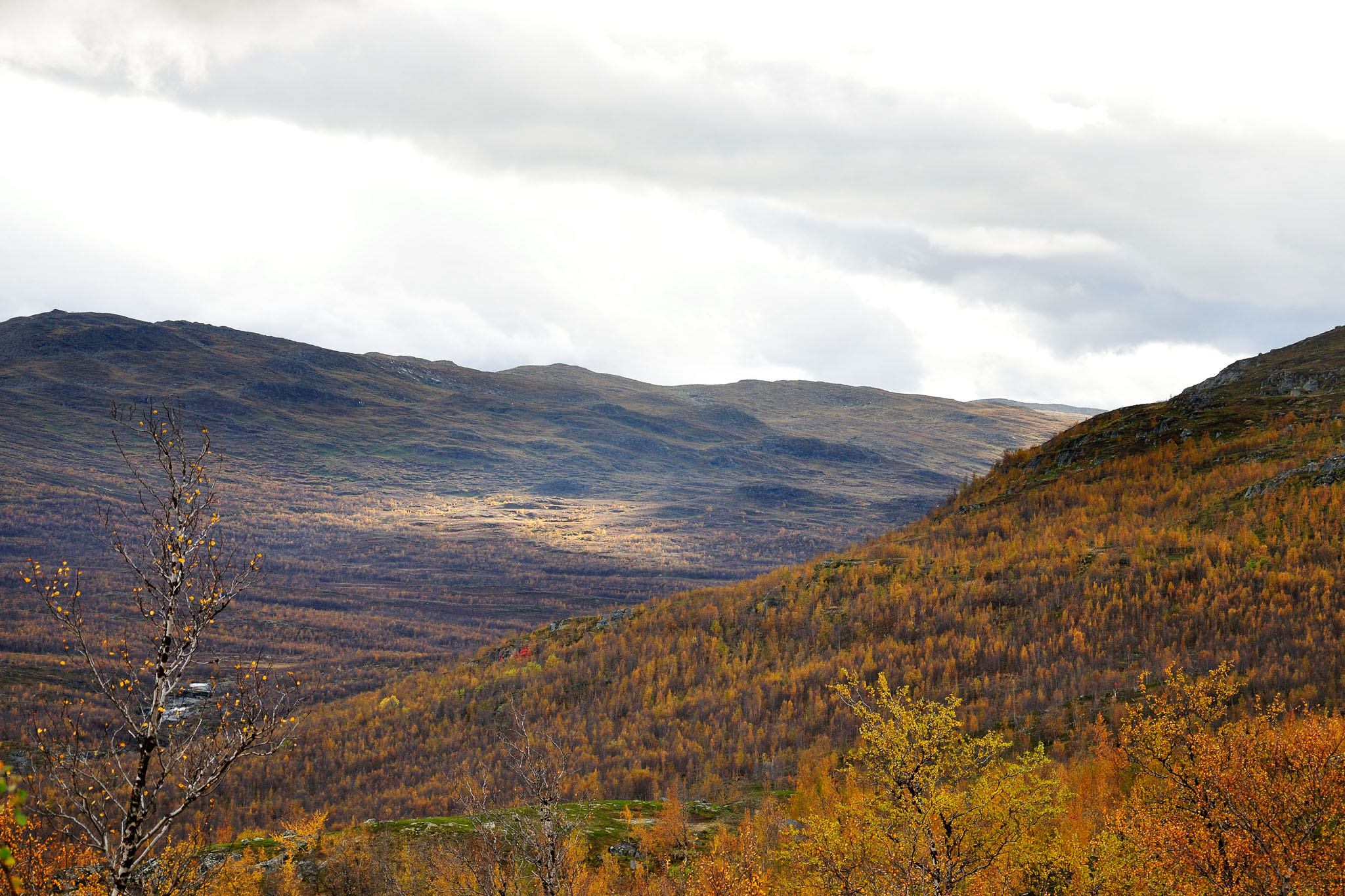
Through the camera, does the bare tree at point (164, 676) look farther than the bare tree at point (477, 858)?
No

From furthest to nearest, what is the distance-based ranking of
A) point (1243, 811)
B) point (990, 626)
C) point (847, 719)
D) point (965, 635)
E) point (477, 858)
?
point (990, 626) < point (965, 635) < point (847, 719) < point (477, 858) < point (1243, 811)

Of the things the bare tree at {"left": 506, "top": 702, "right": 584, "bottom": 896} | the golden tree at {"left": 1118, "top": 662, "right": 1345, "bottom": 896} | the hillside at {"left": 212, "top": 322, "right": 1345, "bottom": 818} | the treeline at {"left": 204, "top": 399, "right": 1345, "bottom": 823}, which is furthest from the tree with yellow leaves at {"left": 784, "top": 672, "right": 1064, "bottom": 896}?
the hillside at {"left": 212, "top": 322, "right": 1345, "bottom": 818}

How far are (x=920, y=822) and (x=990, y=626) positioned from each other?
65.0 feet

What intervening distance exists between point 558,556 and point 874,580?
341ft

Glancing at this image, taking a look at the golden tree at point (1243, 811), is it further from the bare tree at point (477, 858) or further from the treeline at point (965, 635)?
the bare tree at point (477, 858)

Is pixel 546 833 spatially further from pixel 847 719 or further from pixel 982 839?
pixel 847 719

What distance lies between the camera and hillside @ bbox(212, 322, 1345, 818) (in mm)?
23031

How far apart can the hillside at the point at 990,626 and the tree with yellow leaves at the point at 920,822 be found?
9.52 m

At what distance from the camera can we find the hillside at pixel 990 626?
23031 millimetres

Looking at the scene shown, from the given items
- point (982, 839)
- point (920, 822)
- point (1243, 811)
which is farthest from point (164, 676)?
point (1243, 811)

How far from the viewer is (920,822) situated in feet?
Answer: 34.1

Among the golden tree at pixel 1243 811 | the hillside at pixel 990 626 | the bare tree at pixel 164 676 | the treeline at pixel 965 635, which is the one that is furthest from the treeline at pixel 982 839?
the treeline at pixel 965 635

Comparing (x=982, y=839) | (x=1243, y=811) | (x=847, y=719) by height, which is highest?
(x=1243, y=811)

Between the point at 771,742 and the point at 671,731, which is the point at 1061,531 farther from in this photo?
the point at 671,731
